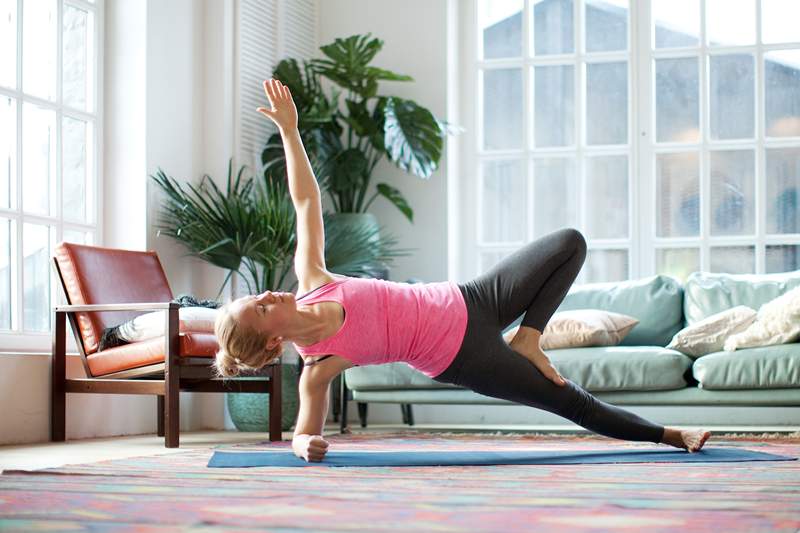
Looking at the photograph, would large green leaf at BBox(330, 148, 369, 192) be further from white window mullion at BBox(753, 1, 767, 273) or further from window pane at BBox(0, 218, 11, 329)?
white window mullion at BBox(753, 1, 767, 273)

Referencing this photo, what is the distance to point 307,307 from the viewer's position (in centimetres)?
297

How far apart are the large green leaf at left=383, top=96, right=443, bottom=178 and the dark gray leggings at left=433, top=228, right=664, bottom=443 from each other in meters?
2.97

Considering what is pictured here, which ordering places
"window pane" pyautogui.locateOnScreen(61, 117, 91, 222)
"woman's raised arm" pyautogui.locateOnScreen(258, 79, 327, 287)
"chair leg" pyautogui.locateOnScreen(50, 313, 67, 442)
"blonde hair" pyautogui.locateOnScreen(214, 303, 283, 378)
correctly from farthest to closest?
"window pane" pyautogui.locateOnScreen(61, 117, 91, 222), "chair leg" pyautogui.locateOnScreen(50, 313, 67, 442), "woman's raised arm" pyautogui.locateOnScreen(258, 79, 327, 287), "blonde hair" pyautogui.locateOnScreen(214, 303, 283, 378)

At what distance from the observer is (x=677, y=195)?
6.38 m

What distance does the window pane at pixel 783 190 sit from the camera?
6.18 metres

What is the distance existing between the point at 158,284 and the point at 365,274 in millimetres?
1214

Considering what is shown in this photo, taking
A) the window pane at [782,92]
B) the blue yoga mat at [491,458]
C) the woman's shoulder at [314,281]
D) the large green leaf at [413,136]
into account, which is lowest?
the blue yoga mat at [491,458]

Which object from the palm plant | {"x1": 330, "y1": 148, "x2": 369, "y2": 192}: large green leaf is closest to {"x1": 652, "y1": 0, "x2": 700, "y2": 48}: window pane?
{"x1": 330, "y1": 148, "x2": 369, "y2": 192}: large green leaf

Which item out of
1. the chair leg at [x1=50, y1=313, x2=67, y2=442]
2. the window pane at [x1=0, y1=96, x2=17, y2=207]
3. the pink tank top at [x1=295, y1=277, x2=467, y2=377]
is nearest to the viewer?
the pink tank top at [x1=295, y1=277, x2=467, y2=377]

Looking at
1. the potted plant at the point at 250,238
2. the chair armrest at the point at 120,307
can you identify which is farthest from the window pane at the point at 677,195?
the chair armrest at the point at 120,307

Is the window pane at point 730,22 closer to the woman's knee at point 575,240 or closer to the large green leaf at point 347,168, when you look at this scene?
the large green leaf at point 347,168

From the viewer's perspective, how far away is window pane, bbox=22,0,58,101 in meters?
5.14

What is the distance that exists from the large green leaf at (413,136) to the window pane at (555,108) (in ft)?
2.41

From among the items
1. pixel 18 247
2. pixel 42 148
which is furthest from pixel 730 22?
pixel 18 247
